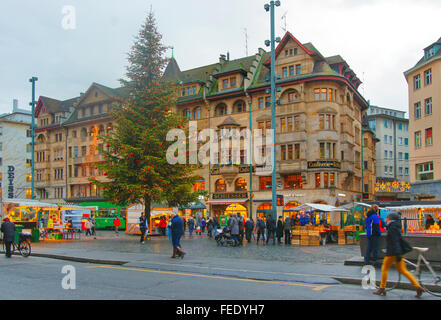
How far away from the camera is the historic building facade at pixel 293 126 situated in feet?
140

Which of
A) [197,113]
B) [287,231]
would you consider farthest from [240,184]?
[287,231]

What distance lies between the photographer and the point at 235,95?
157 feet

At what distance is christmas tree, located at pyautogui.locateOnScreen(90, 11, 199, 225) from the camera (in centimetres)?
2944

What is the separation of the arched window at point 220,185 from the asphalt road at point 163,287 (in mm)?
34849

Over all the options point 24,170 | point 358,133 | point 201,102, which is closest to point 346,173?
point 358,133

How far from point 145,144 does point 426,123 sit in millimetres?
23594

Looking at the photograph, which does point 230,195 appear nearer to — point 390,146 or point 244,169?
point 244,169

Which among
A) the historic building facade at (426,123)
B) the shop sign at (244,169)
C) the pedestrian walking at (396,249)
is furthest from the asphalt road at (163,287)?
the shop sign at (244,169)

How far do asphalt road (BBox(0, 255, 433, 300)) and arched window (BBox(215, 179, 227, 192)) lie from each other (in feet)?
114

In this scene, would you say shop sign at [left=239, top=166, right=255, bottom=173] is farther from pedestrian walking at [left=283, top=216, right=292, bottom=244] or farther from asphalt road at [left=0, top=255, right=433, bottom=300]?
asphalt road at [left=0, top=255, right=433, bottom=300]

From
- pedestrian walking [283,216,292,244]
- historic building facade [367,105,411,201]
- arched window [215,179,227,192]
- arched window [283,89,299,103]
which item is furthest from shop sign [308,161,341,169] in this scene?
historic building facade [367,105,411,201]

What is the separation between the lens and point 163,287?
9.88 metres

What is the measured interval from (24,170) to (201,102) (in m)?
48.0

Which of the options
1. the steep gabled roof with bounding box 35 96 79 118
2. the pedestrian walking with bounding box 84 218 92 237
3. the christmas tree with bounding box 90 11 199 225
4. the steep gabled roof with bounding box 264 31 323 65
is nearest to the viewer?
the christmas tree with bounding box 90 11 199 225
